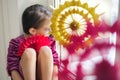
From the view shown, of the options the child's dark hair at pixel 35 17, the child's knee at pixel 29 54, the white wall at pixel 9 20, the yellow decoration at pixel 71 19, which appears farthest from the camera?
the white wall at pixel 9 20

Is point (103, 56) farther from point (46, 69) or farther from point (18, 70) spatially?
point (18, 70)

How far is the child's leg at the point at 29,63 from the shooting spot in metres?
0.71

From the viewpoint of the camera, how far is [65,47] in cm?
61

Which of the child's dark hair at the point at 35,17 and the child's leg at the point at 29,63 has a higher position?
the child's dark hair at the point at 35,17

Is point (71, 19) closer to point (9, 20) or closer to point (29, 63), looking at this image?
point (29, 63)

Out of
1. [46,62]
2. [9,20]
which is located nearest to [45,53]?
[46,62]

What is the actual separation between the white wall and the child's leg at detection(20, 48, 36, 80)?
394 mm

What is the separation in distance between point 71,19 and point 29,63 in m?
0.22

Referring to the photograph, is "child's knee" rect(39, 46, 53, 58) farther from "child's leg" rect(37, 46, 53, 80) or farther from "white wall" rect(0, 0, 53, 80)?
"white wall" rect(0, 0, 53, 80)

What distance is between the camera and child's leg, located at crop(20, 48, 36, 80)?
28.1 inches

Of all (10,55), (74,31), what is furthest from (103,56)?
(10,55)

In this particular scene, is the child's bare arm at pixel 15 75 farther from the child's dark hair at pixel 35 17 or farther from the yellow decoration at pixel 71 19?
the yellow decoration at pixel 71 19

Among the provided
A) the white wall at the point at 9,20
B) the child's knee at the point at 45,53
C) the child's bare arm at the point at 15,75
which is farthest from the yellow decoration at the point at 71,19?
the white wall at the point at 9,20

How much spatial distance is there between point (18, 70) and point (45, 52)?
187 millimetres
